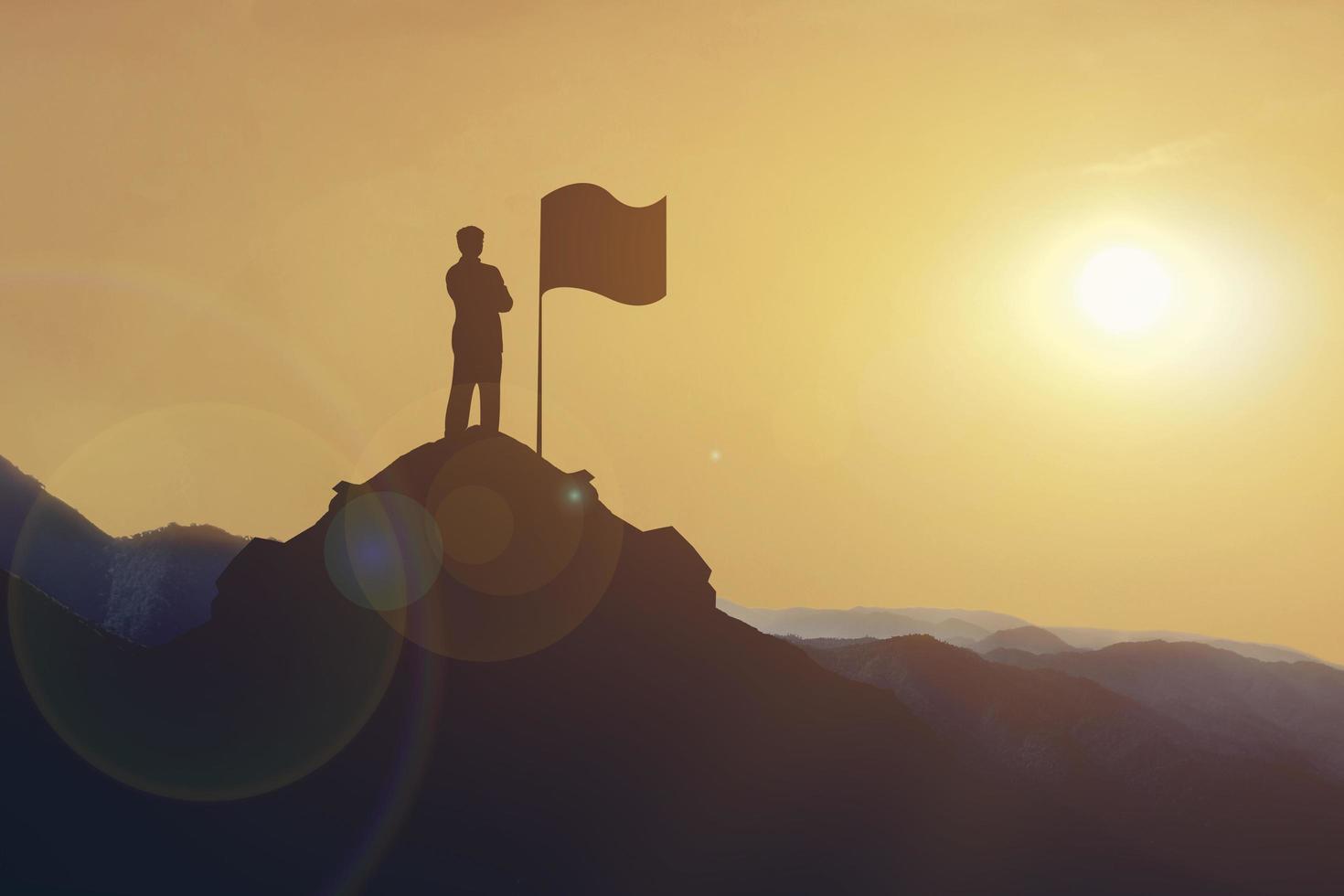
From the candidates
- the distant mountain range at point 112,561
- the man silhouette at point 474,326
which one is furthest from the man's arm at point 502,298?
the distant mountain range at point 112,561

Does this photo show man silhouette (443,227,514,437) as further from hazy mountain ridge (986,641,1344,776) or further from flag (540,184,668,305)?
Result: hazy mountain ridge (986,641,1344,776)

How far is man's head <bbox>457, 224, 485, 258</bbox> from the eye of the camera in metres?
29.4

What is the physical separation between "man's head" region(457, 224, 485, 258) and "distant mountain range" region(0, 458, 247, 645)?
7542 cm

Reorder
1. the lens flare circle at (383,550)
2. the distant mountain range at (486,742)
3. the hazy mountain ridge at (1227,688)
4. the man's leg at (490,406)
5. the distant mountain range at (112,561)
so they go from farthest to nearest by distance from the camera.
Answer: the distant mountain range at (112,561)
the hazy mountain ridge at (1227,688)
the man's leg at (490,406)
the lens flare circle at (383,550)
the distant mountain range at (486,742)

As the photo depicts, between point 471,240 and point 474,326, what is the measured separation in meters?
1.89

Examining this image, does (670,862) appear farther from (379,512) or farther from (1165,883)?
(1165,883)

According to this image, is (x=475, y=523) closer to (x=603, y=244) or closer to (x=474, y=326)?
(x=474, y=326)

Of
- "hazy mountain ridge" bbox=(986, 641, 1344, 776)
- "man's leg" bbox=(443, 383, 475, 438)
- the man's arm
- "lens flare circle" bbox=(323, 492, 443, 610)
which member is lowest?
"hazy mountain ridge" bbox=(986, 641, 1344, 776)

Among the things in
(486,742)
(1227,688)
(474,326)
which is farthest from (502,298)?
(1227,688)

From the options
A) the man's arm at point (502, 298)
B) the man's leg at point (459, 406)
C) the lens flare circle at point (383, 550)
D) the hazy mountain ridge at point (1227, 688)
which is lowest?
the hazy mountain ridge at point (1227, 688)

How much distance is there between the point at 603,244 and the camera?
30.5m

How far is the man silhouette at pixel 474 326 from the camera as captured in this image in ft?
96.9

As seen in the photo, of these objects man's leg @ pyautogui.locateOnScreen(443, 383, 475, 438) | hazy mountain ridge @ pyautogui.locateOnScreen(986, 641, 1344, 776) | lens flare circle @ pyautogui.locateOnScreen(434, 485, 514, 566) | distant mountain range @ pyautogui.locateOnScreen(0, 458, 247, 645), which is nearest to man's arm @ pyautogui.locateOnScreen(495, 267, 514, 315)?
man's leg @ pyautogui.locateOnScreen(443, 383, 475, 438)

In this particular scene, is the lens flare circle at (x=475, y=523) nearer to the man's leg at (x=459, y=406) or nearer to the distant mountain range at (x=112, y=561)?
the man's leg at (x=459, y=406)
